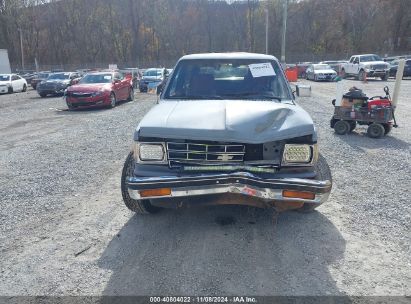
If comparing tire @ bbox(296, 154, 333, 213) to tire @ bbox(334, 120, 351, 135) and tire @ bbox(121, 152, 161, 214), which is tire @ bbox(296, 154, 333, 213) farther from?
tire @ bbox(334, 120, 351, 135)

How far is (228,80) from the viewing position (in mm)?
4875

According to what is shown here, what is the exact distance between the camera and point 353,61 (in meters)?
29.4

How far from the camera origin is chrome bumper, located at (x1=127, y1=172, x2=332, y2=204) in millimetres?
3289

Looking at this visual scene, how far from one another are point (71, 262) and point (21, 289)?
19.5 inches

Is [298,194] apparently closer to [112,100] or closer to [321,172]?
[321,172]

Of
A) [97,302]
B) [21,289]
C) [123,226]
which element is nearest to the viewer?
[97,302]

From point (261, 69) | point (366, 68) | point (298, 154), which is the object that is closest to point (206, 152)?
point (298, 154)

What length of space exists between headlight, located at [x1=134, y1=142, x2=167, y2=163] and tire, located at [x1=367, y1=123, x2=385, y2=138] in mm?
6464

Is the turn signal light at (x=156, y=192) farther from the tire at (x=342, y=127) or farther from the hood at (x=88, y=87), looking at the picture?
the hood at (x=88, y=87)

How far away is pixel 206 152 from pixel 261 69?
6.48ft

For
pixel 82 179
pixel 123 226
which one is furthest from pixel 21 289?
pixel 82 179

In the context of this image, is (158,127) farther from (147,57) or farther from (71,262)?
(147,57)

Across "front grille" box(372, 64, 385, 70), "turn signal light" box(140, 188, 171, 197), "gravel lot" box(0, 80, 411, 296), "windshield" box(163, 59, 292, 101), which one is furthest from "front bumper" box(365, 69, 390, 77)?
"turn signal light" box(140, 188, 171, 197)

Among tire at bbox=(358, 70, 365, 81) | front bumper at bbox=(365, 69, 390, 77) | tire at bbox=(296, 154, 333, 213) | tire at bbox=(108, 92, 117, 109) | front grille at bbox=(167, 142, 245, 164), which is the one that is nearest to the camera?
front grille at bbox=(167, 142, 245, 164)
